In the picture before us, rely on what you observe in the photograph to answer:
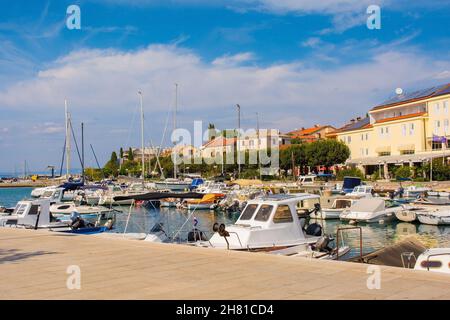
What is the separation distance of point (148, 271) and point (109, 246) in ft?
14.5

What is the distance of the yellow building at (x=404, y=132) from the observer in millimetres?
73375

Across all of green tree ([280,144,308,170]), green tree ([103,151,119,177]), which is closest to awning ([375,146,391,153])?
green tree ([280,144,308,170])

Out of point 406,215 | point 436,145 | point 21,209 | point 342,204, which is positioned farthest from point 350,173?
point 21,209

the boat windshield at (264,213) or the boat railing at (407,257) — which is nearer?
the boat railing at (407,257)

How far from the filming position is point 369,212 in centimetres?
3681

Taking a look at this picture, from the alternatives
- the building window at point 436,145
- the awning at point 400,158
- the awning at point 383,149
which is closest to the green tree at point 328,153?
the awning at point 400,158

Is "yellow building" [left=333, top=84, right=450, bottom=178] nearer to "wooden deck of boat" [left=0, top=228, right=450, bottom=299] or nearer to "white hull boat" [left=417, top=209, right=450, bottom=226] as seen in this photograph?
"white hull boat" [left=417, top=209, right=450, bottom=226]

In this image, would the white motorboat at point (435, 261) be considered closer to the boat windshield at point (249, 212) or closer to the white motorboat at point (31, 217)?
the boat windshield at point (249, 212)

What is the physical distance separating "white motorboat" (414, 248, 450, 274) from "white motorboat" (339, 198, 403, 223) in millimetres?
24074

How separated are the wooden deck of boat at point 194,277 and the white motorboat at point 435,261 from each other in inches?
145

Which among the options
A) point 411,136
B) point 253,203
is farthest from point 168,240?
point 411,136

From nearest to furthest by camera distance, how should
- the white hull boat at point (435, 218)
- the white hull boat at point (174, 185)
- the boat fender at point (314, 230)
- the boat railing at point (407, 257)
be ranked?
the boat railing at point (407, 257) < the boat fender at point (314, 230) < the white hull boat at point (435, 218) < the white hull boat at point (174, 185)
